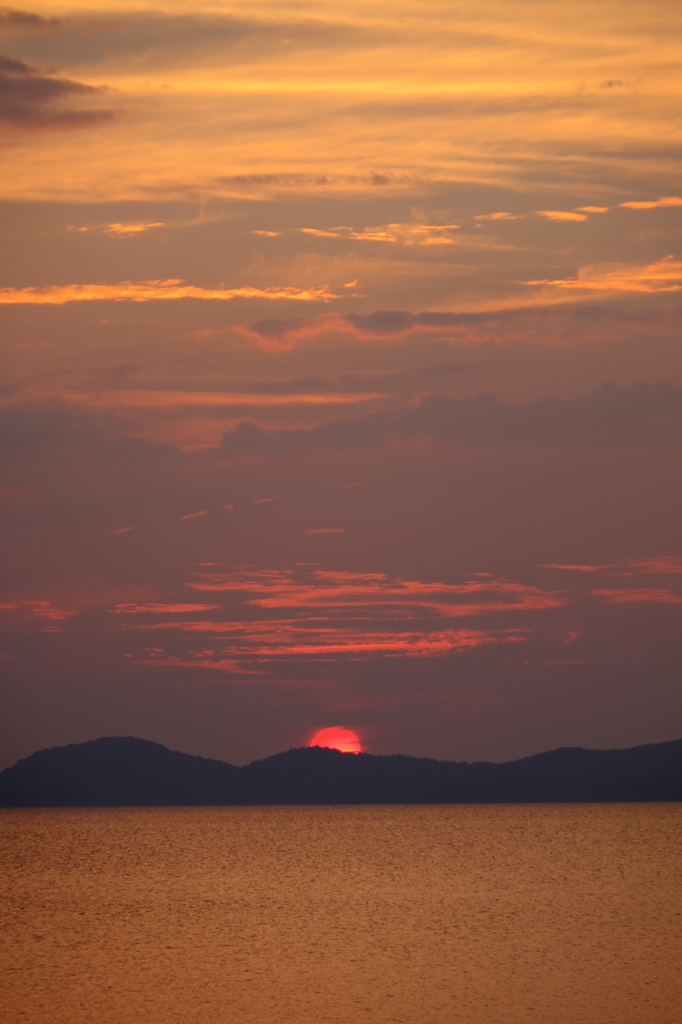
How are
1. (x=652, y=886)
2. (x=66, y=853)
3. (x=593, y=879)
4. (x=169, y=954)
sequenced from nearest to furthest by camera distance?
(x=169, y=954)
(x=652, y=886)
(x=593, y=879)
(x=66, y=853)

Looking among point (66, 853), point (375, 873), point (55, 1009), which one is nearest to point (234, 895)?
point (375, 873)

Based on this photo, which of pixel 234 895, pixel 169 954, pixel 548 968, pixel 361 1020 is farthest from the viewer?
pixel 234 895

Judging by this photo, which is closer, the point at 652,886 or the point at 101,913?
the point at 101,913

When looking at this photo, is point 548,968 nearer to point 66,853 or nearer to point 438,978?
point 438,978

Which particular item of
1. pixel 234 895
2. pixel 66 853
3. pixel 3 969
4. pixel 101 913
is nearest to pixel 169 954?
pixel 3 969

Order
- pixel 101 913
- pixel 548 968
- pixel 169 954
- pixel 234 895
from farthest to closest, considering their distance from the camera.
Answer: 1. pixel 234 895
2. pixel 101 913
3. pixel 169 954
4. pixel 548 968

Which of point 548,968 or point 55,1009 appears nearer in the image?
point 55,1009

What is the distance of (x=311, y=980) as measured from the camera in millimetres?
57031

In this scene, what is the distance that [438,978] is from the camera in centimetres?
5822

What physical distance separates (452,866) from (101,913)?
212 feet

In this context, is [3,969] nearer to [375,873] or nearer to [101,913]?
[101,913]

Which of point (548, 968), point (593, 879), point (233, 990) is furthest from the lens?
point (593, 879)

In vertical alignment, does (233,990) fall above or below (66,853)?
below

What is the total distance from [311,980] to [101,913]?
132 ft
